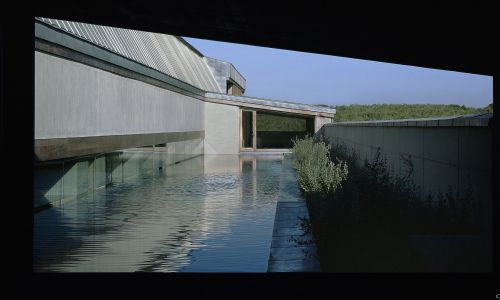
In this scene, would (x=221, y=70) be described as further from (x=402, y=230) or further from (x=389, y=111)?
(x=402, y=230)

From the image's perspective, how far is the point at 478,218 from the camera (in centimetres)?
621

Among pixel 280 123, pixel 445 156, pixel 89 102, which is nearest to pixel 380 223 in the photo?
pixel 445 156

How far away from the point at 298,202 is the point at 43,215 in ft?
14.2

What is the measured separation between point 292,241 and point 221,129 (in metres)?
21.7

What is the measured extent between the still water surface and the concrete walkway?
0.23 meters

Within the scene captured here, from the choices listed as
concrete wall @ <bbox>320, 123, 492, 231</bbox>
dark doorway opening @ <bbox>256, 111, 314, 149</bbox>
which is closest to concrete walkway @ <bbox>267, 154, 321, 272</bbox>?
concrete wall @ <bbox>320, 123, 492, 231</bbox>

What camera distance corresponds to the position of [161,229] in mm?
9008

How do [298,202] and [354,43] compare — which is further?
[298,202]

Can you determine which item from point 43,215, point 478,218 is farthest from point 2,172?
point 43,215

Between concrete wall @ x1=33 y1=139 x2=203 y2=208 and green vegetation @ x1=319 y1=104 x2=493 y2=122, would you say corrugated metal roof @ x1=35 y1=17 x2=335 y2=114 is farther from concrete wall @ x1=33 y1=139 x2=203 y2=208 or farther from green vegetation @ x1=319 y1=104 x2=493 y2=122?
green vegetation @ x1=319 y1=104 x2=493 y2=122

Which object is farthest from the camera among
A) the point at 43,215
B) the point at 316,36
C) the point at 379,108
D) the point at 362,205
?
the point at 379,108

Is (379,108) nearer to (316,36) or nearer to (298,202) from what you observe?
(298,202)

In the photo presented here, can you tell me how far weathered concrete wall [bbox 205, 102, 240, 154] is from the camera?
93.8 feet

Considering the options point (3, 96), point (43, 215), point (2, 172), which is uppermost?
point (3, 96)
